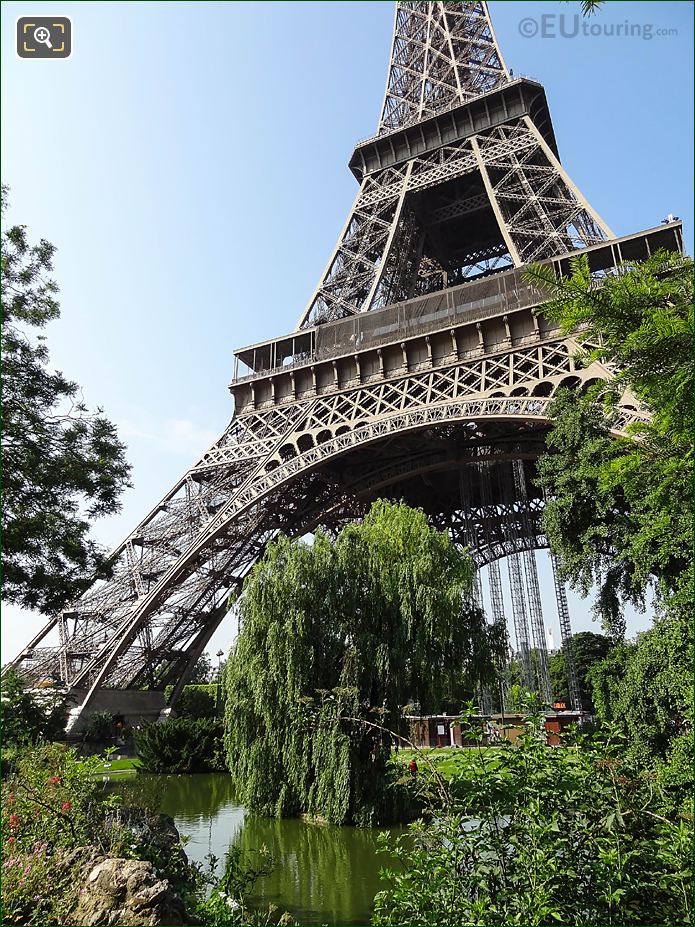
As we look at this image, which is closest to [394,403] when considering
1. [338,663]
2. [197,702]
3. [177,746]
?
[338,663]

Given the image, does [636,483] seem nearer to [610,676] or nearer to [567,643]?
[610,676]

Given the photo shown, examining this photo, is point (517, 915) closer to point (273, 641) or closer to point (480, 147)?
point (273, 641)

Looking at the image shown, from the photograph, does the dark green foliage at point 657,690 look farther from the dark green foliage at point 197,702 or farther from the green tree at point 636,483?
the dark green foliage at point 197,702

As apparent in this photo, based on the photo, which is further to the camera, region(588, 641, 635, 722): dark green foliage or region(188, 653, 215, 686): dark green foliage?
region(188, 653, 215, 686): dark green foliage

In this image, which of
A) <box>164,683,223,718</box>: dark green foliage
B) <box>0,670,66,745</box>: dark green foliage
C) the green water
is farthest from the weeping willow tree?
<box>164,683,223,718</box>: dark green foliage

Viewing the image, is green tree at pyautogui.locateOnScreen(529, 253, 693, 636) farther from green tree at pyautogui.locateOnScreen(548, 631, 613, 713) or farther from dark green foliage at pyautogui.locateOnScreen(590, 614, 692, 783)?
green tree at pyautogui.locateOnScreen(548, 631, 613, 713)

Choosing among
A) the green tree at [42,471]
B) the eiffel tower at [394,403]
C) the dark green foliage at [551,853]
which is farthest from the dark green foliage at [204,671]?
the dark green foliage at [551,853]

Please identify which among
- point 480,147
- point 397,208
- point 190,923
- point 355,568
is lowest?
point 190,923

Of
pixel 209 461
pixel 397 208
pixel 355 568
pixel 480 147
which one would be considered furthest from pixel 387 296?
pixel 355 568
